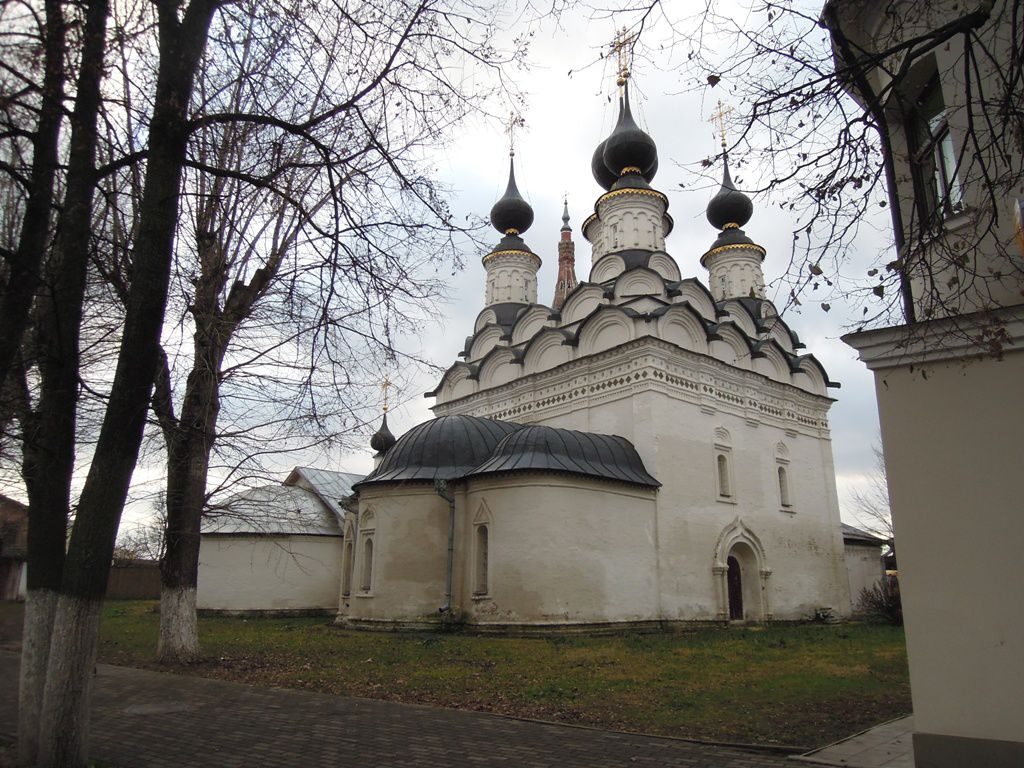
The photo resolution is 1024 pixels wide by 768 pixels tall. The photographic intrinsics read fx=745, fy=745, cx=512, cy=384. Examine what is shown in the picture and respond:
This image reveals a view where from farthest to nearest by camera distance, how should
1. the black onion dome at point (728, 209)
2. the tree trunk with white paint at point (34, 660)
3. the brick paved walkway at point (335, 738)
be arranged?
the black onion dome at point (728, 209) → the brick paved walkway at point (335, 738) → the tree trunk with white paint at point (34, 660)

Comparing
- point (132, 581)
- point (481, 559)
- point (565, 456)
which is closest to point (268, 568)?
point (481, 559)

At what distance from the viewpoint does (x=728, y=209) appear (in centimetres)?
2477

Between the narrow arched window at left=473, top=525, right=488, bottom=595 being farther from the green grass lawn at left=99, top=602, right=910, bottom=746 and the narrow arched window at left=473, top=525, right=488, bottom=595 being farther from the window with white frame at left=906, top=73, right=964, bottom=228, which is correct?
the window with white frame at left=906, top=73, right=964, bottom=228

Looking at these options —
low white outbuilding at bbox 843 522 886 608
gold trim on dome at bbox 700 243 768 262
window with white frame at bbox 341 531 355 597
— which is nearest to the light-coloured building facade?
window with white frame at bbox 341 531 355 597

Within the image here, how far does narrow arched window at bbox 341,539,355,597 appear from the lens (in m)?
18.0

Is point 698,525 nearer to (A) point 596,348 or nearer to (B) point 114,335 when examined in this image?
(A) point 596,348

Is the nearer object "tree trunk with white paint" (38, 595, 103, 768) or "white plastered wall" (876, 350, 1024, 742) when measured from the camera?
"tree trunk with white paint" (38, 595, 103, 768)

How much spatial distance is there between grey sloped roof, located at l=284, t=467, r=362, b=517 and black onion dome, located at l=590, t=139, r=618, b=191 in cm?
1290

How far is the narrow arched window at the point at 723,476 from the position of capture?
1861cm

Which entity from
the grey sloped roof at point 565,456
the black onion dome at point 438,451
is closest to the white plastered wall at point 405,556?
the black onion dome at point 438,451

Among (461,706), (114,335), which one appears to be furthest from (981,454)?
(114,335)

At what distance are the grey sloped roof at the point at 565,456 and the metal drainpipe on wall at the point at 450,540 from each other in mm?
625

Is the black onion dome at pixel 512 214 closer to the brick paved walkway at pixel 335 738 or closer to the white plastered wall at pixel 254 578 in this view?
the white plastered wall at pixel 254 578

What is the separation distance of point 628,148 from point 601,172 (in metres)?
1.50
